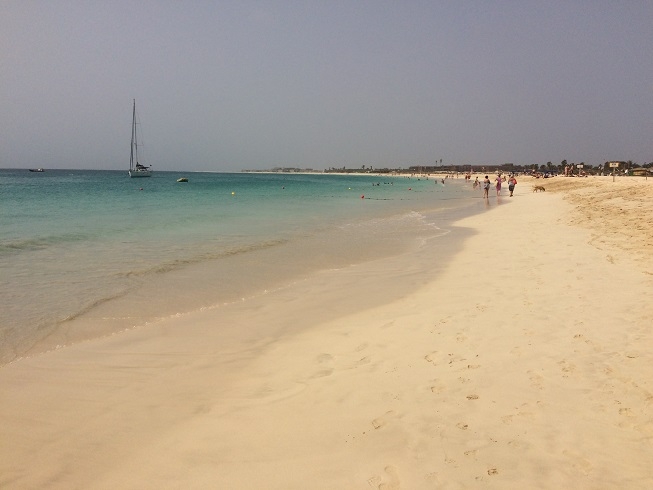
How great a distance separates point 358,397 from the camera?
4.03 m

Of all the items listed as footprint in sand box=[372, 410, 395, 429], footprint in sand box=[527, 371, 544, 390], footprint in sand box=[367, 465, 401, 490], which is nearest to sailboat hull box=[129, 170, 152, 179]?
footprint in sand box=[372, 410, 395, 429]

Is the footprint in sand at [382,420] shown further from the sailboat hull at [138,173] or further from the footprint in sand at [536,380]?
the sailboat hull at [138,173]

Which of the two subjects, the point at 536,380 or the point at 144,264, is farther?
the point at 144,264

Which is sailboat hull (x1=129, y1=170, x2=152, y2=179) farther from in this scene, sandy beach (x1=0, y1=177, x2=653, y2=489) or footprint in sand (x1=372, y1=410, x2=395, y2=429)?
footprint in sand (x1=372, y1=410, x2=395, y2=429)

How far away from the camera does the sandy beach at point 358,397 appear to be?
3.01m

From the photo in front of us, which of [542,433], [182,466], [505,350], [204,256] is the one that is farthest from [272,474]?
[204,256]

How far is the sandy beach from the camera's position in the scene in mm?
3008

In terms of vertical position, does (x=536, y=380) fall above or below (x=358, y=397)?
above

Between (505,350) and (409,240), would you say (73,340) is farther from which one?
(409,240)

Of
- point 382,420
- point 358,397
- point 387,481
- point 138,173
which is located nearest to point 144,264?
point 358,397

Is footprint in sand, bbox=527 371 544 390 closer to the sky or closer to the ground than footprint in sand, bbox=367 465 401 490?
closer to the sky

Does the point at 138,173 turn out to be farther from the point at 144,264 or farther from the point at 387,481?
the point at 387,481

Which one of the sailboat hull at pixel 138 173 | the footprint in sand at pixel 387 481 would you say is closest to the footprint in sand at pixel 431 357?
the footprint in sand at pixel 387 481

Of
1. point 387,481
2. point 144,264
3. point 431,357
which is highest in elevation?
point 431,357
